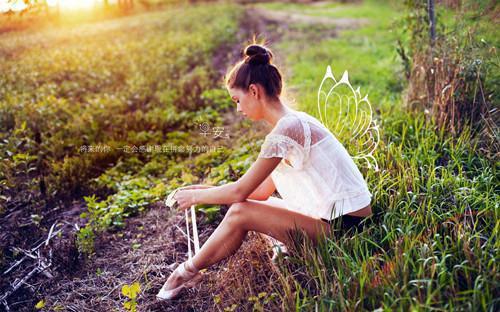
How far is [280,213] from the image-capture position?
2.28m

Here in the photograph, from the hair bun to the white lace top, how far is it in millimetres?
289

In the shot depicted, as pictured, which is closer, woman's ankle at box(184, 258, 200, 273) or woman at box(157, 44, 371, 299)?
woman at box(157, 44, 371, 299)

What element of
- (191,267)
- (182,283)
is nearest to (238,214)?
(191,267)

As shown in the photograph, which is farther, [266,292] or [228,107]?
[228,107]

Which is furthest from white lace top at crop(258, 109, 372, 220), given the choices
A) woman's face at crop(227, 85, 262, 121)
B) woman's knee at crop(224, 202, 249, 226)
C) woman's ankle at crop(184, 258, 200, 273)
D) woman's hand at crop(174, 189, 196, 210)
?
woman's ankle at crop(184, 258, 200, 273)

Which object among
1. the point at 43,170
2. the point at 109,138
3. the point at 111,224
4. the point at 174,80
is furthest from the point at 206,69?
the point at 111,224

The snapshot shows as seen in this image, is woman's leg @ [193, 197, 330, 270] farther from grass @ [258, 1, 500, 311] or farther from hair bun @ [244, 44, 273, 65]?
hair bun @ [244, 44, 273, 65]

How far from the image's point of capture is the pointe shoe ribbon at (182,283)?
2387 millimetres

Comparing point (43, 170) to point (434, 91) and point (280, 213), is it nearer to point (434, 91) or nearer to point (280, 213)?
point (280, 213)

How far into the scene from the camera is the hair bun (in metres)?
2.26

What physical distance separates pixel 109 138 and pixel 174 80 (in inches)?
94.5

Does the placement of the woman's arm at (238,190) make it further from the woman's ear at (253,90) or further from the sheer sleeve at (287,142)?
the woman's ear at (253,90)

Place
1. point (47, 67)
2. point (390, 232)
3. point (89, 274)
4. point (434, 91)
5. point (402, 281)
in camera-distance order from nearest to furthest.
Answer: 1. point (402, 281)
2. point (390, 232)
3. point (89, 274)
4. point (434, 91)
5. point (47, 67)

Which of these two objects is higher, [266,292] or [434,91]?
[434,91]
